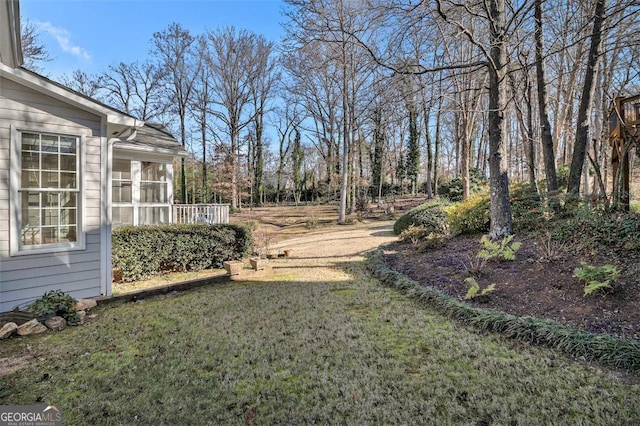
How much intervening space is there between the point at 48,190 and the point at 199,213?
5.07 metres

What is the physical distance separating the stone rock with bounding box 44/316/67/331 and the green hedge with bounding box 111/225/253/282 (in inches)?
85.3

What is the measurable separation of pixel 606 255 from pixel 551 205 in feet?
8.44

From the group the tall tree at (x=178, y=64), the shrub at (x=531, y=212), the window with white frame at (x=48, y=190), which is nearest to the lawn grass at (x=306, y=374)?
the window with white frame at (x=48, y=190)

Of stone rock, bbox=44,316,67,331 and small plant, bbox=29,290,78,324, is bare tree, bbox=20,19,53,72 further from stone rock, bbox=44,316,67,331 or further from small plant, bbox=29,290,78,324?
stone rock, bbox=44,316,67,331

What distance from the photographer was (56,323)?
388cm

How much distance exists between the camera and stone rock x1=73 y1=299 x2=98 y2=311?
438cm

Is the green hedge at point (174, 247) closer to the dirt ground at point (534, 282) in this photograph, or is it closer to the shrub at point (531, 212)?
the dirt ground at point (534, 282)

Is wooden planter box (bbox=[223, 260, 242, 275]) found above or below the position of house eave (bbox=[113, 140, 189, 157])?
below

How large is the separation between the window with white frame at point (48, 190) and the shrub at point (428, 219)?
786 cm

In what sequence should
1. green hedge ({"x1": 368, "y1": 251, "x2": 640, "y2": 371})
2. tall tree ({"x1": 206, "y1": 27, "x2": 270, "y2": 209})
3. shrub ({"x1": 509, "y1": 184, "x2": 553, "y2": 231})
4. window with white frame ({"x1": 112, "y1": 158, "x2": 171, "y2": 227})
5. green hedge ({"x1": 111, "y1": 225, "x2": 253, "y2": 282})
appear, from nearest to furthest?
green hedge ({"x1": 368, "y1": 251, "x2": 640, "y2": 371}) → green hedge ({"x1": 111, "y1": 225, "x2": 253, "y2": 282}) → shrub ({"x1": 509, "y1": 184, "x2": 553, "y2": 231}) → window with white frame ({"x1": 112, "y1": 158, "x2": 171, "y2": 227}) → tall tree ({"x1": 206, "y1": 27, "x2": 270, "y2": 209})

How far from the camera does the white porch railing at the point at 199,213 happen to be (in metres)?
9.16

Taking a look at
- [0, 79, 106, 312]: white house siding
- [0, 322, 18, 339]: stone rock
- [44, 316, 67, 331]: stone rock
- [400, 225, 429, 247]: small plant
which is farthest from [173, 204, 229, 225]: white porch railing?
[400, 225, 429, 247]: small plant

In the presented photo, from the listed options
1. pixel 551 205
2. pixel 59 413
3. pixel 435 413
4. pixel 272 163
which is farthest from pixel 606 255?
pixel 272 163

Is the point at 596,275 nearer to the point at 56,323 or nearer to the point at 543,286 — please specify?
the point at 543,286
